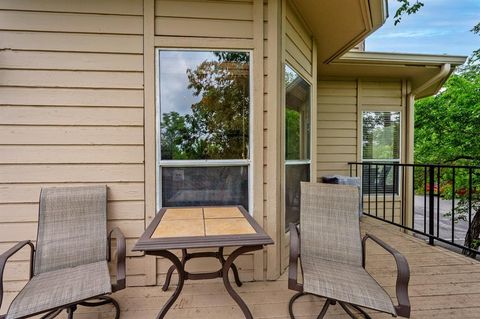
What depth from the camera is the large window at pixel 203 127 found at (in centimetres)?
222

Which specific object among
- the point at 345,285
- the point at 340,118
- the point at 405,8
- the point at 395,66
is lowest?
the point at 345,285

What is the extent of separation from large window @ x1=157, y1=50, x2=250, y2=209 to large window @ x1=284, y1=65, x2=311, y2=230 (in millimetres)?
501

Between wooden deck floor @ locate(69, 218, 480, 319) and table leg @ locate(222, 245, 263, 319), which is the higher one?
table leg @ locate(222, 245, 263, 319)

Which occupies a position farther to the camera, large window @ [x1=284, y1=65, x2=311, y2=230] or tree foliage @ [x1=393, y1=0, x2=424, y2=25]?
tree foliage @ [x1=393, y1=0, x2=424, y2=25]

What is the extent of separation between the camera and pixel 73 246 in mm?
1987

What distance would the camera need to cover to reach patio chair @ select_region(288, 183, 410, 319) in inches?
59.1

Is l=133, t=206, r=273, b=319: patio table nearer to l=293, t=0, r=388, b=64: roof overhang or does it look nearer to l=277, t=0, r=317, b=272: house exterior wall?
l=277, t=0, r=317, b=272: house exterior wall

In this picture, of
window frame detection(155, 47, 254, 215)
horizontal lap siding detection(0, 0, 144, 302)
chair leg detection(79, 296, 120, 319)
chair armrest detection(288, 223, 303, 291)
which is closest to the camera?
chair armrest detection(288, 223, 303, 291)

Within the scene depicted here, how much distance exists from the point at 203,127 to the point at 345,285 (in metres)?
1.61

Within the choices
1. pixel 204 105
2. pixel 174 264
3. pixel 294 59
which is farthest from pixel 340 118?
pixel 174 264

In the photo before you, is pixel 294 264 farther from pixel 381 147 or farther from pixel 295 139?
pixel 381 147

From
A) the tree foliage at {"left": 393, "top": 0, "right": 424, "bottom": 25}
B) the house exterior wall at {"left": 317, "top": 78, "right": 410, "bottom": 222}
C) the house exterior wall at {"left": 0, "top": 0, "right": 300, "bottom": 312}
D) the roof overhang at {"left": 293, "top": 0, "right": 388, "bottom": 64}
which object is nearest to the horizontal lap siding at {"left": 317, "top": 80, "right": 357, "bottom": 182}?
the house exterior wall at {"left": 317, "top": 78, "right": 410, "bottom": 222}

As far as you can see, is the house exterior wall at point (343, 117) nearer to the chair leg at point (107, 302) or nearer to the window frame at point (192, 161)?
the window frame at point (192, 161)

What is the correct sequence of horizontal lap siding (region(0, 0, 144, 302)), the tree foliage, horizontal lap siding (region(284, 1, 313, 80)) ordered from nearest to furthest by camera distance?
horizontal lap siding (region(0, 0, 144, 302))
horizontal lap siding (region(284, 1, 313, 80))
the tree foliage
